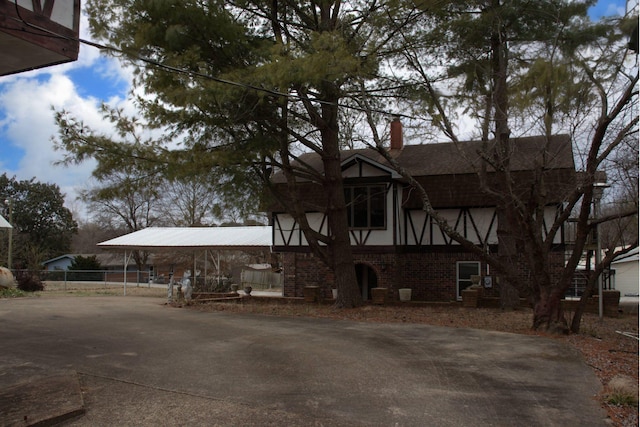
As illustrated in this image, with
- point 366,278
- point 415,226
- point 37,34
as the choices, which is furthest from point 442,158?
point 37,34

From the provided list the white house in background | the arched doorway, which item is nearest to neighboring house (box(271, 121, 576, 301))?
the arched doorway

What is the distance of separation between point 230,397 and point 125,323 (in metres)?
7.66

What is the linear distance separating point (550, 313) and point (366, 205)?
10623 mm

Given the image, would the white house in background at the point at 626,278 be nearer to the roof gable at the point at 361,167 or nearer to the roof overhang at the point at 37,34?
the roof gable at the point at 361,167

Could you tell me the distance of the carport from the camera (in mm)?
25703

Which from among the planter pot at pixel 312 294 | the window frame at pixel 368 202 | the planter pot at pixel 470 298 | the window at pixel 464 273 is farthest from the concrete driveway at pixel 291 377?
the window at pixel 464 273

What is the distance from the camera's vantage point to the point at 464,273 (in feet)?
71.7

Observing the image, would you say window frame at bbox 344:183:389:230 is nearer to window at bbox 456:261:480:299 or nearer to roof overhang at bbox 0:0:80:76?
window at bbox 456:261:480:299

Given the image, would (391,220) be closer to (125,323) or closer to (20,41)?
(125,323)

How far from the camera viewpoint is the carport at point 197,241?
25.7 meters

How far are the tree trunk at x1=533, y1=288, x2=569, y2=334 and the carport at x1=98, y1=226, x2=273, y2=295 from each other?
1456cm

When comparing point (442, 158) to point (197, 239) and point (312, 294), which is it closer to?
point (312, 294)

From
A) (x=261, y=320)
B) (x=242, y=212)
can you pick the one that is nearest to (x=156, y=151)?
(x=242, y=212)

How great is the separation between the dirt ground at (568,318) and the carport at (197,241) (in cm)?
467
